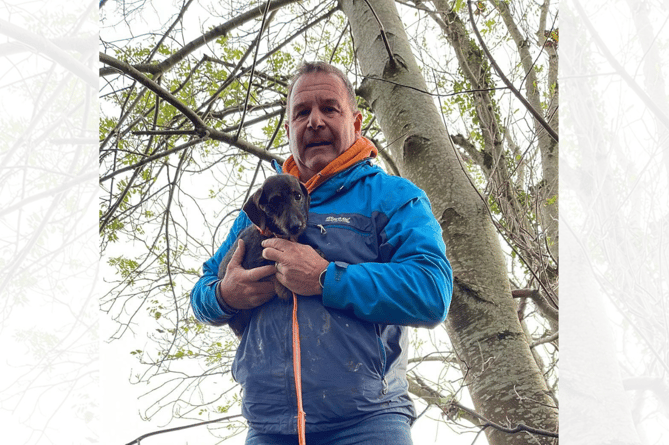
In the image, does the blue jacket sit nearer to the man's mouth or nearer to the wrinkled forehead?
the man's mouth

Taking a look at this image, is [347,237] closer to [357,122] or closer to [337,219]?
[337,219]

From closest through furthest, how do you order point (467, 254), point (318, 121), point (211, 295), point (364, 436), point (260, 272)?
point (364, 436)
point (260, 272)
point (211, 295)
point (318, 121)
point (467, 254)

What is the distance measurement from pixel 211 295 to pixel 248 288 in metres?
0.16

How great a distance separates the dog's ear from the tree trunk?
0.86 metres

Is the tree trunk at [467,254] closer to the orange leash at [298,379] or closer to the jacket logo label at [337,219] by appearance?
the jacket logo label at [337,219]

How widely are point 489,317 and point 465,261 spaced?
29cm

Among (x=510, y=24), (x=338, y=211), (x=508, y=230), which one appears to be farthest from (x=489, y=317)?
(x=510, y=24)

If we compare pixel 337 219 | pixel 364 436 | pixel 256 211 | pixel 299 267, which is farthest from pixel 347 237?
pixel 364 436

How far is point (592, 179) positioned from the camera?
1670mm

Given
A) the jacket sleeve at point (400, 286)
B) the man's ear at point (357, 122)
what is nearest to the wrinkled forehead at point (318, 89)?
the man's ear at point (357, 122)

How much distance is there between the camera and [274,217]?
1.63 metres

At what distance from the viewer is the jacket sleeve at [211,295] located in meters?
1.64

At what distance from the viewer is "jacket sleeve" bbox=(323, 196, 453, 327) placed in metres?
1.41

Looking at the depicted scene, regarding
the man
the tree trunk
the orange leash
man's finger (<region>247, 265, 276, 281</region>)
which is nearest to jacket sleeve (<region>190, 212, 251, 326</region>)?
the man
